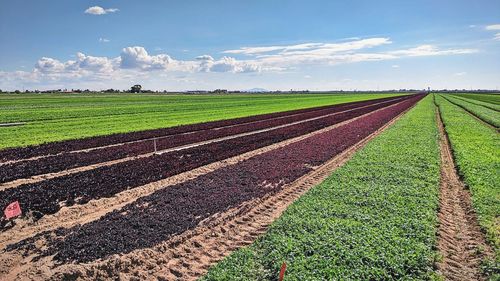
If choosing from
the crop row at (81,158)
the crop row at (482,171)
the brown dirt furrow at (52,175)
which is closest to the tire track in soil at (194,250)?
the crop row at (482,171)

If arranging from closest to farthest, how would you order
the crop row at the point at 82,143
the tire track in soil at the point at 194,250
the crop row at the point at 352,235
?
the crop row at the point at 352,235 < the tire track in soil at the point at 194,250 < the crop row at the point at 82,143

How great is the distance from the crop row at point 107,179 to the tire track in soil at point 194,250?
4.94 m

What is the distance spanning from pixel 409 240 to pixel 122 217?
8.66 m

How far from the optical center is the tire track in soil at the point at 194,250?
8.33 meters

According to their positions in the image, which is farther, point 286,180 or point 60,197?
point 286,180

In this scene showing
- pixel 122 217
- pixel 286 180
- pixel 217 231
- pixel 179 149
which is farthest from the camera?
pixel 179 149

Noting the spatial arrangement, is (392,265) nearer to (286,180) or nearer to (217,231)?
(217,231)

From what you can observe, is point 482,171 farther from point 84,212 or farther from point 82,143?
point 82,143

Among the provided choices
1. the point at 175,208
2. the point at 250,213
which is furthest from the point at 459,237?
the point at 175,208

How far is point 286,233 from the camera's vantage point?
987 cm

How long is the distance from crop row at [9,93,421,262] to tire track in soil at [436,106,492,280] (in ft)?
20.2

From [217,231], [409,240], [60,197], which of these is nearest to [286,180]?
[217,231]

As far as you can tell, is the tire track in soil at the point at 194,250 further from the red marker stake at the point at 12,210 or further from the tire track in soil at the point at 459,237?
the tire track in soil at the point at 459,237

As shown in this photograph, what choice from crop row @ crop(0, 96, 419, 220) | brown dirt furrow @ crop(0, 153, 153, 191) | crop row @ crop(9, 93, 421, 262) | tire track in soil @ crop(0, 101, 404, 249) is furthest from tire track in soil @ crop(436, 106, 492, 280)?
brown dirt furrow @ crop(0, 153, 153, 191)
